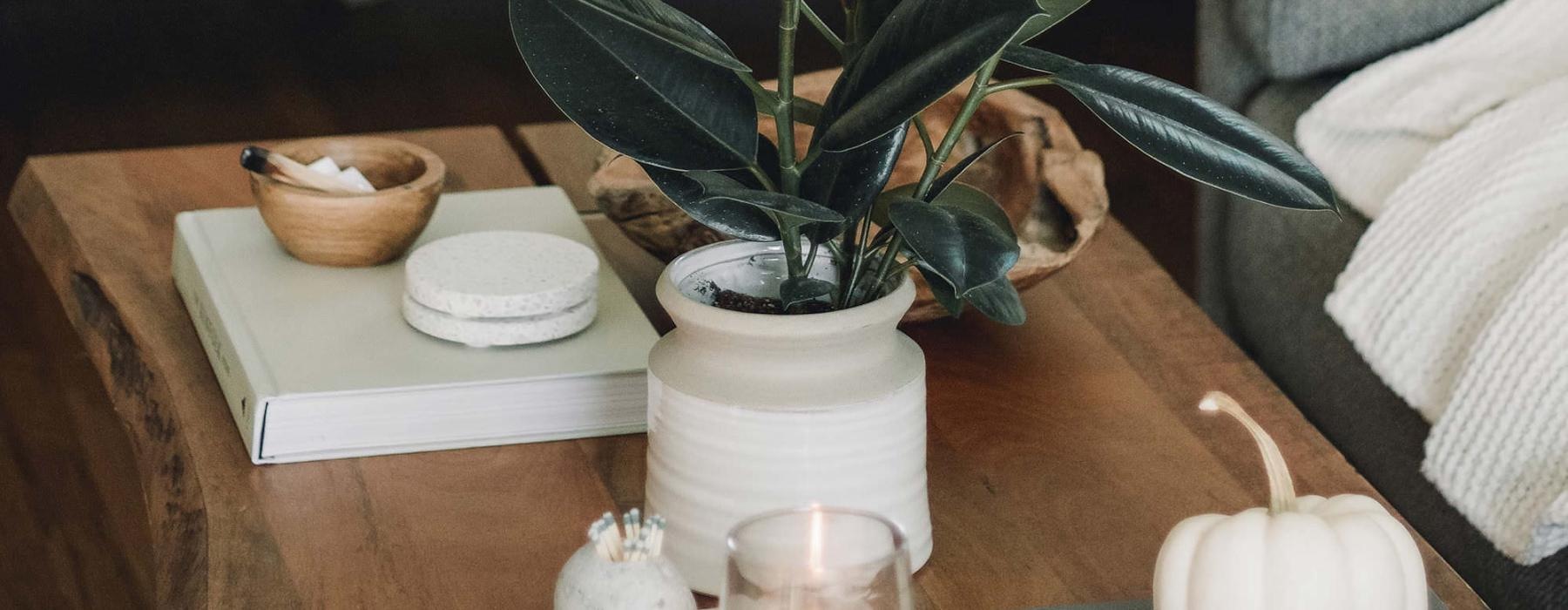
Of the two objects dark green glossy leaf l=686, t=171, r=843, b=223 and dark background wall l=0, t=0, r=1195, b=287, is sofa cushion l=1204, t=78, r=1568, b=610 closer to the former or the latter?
dark green glossy leaf l=686, t=171, r=843, b=223

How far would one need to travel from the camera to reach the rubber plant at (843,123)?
528 mm

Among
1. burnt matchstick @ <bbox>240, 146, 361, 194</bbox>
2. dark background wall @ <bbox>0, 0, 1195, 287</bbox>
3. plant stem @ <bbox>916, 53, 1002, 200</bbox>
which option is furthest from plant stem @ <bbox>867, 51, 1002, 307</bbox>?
dark background wall @ <bbox>0, 0, 1195, 287</bbox>

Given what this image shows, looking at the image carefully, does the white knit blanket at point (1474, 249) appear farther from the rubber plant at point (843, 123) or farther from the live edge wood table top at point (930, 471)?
the rubber plant at point (843, 123)

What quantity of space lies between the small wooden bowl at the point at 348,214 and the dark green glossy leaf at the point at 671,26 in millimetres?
332

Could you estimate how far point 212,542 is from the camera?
26.0 inches

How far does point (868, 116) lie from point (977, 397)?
319 mm

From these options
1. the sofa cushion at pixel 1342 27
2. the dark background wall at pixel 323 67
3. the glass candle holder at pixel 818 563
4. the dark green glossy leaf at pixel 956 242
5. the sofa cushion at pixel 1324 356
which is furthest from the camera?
the dark background wall at pixel 323 67

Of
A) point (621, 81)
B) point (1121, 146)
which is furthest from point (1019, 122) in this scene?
point (1121, 146)

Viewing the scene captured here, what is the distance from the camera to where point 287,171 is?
864 mm

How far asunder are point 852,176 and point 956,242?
0.08 metres

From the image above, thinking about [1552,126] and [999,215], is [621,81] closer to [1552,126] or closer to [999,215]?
[999,215]

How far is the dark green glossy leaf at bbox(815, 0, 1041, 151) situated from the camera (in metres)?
0.48

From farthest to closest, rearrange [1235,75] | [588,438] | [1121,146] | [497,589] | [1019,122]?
1. [1121,146]
2. [1235,75]
3. [1019,122]
4. [588,438]
5. [497,589]

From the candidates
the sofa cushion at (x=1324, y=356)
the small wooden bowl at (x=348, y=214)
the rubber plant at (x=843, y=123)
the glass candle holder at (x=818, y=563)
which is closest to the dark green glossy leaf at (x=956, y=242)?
the rubber plant at (x=843, y=123)
